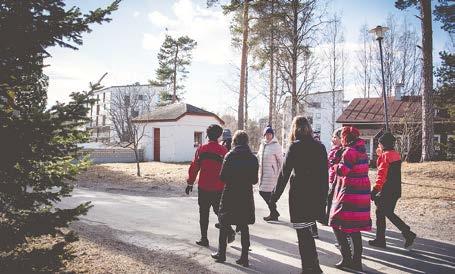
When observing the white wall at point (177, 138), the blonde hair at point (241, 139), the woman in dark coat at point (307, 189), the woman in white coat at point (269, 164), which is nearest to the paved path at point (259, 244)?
the woman in dark coat at point (307, 189)

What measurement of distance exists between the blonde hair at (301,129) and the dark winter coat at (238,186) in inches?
33.2

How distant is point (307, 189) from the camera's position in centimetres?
482

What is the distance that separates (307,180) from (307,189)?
0.12 metres

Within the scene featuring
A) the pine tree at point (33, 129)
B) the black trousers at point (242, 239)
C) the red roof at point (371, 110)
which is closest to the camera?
the pine tree at point (33, 129)

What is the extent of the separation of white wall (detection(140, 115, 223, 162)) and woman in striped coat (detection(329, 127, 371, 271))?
2368 centimetres

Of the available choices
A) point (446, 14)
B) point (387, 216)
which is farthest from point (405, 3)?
point (387, 216)

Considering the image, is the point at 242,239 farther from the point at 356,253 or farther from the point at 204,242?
the point at 356,253

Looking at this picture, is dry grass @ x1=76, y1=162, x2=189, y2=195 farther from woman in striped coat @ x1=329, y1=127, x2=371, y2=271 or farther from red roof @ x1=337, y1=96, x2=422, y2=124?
red roof @ x1=337, y1=96, x2=422, y2=124

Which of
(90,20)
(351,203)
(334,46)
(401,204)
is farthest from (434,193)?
(334,46)

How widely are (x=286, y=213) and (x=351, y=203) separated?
14.3 feet

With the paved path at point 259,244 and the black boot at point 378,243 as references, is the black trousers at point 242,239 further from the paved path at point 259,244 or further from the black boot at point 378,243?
the black boot at point 378,243

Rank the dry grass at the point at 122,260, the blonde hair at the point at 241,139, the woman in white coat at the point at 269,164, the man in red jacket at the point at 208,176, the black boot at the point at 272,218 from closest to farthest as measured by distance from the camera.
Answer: the dry grass at the point at 122,260 < the blonde hair at the point at 241,139 < the man in red jacket at the point at 208,176 < the woman in white coat at the point at 269,164 < the black boot at the point at 272,218

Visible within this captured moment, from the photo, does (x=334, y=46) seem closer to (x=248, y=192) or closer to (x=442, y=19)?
(x=442, y=19)

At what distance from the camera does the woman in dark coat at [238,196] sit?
5406mm
